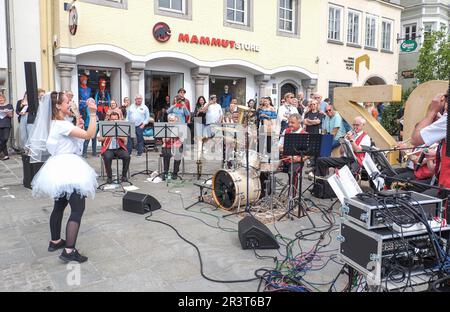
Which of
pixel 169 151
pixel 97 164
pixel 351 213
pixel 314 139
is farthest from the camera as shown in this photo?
pixel 97 164

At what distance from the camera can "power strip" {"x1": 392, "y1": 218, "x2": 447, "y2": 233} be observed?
9.00ft

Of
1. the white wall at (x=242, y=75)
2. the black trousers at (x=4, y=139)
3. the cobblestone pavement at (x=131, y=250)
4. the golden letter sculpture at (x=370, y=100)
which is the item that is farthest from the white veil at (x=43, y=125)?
the white wall at (x=242, y=75)

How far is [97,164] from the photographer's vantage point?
9891mm

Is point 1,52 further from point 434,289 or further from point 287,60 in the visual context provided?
point 434,289

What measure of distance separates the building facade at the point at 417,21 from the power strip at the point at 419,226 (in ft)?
70.3

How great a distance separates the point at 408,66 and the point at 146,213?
21.5 meters

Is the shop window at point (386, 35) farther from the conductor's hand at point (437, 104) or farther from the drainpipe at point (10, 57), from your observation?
the conductor's hand at point (437, 104)

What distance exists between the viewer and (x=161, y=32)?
1277 centimetres

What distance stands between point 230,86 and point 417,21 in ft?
45.2

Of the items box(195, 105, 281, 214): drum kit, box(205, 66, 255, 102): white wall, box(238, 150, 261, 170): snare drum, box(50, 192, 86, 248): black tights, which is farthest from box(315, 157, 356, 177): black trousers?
box(205, 66, 255, 102): white wall

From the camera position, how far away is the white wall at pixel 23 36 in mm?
10930

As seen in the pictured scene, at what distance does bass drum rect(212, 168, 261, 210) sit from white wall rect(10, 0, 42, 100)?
26.0ft

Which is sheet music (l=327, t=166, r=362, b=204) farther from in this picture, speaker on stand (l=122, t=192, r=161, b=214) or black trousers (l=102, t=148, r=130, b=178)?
black trousers (l=102, t=148, r=130, b=178)
